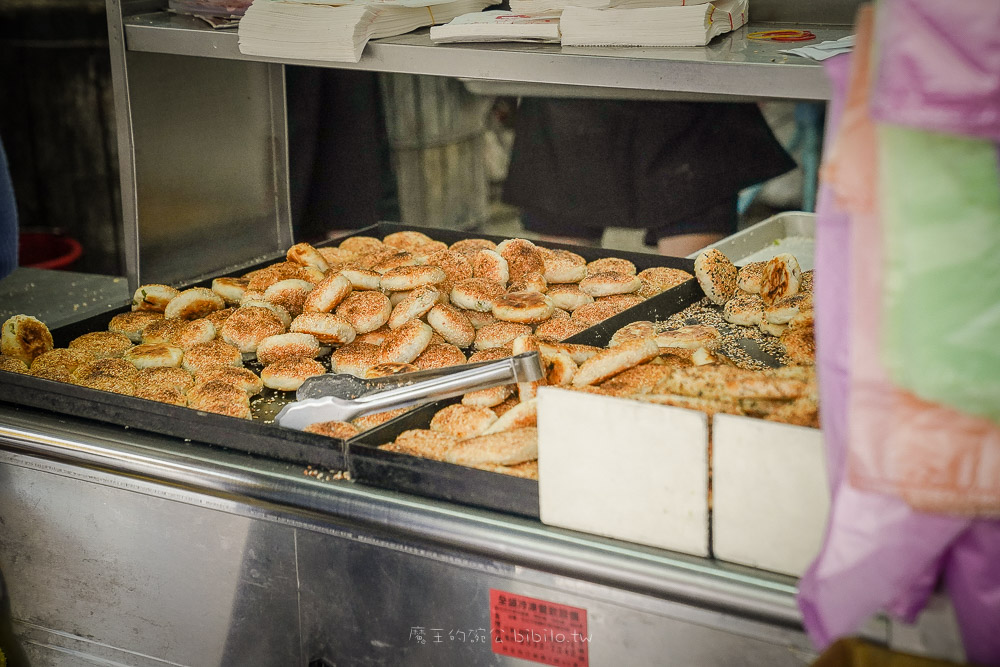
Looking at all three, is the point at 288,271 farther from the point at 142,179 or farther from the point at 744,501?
the point at 744,501

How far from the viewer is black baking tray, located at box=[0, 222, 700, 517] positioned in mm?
1648

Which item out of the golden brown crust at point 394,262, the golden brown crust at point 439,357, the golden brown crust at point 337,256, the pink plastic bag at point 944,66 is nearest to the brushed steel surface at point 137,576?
the golden brown crust at point 439,357

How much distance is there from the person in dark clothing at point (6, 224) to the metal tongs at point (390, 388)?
51.0 inches

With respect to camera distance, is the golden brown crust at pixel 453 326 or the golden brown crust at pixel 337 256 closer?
the golden brown crust at pixel 453 326

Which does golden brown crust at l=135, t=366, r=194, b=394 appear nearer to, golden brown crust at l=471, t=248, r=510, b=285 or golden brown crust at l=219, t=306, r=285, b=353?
golden brown crust at l=219, t=306, r=285, b=353

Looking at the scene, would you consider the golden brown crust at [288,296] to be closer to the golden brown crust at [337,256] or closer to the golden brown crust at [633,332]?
the golden brown crust at [337,256]

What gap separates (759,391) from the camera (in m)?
1.52

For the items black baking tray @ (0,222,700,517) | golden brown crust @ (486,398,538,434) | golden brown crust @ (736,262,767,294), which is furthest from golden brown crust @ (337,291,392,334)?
golden brown crust @ (736,262,767,294)

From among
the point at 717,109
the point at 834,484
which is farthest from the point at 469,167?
the point at 834,484

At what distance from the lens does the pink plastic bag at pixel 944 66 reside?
0.89 meters

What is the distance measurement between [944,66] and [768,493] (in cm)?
69

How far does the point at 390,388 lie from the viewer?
1946mm

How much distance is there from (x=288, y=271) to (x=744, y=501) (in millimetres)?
1793

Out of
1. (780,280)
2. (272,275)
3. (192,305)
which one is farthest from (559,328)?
(192,305)
